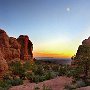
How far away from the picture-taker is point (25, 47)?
55.3 metres

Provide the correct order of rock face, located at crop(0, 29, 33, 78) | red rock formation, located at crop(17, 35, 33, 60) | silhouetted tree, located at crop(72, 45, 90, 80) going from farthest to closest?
red rock formation, located at crop(17, 35, 33, 60) < rock face, located at crop(0, 29, 33, 78) < silhouetted tree, located at crop(72, 45, 90, 80)

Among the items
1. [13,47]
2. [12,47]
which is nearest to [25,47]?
[13,47]

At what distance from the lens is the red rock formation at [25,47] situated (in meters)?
53.5

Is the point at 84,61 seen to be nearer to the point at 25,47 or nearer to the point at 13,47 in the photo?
the point at 13,47

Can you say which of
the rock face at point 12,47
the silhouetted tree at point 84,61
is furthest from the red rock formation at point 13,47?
the silhouetted tree at point 84,61

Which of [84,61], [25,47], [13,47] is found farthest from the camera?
[25,47]

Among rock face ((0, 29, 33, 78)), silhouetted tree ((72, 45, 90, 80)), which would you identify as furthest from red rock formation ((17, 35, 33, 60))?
silhouetted tree ((72, 45, 90, 80))

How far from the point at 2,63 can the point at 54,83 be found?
9.97 meters

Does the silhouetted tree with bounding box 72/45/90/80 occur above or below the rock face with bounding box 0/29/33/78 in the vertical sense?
below

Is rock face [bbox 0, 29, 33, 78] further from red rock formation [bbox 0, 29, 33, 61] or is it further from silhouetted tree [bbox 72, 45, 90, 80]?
silhouetted tree [bbox 72, 45, 90, 80]

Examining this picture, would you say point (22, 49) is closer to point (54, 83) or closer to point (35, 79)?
point (35, 79)

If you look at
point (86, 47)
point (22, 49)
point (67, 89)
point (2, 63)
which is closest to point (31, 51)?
point (22, 49)

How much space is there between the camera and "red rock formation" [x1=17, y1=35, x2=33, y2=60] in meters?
53.5

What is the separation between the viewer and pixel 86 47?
2183 centimetres
